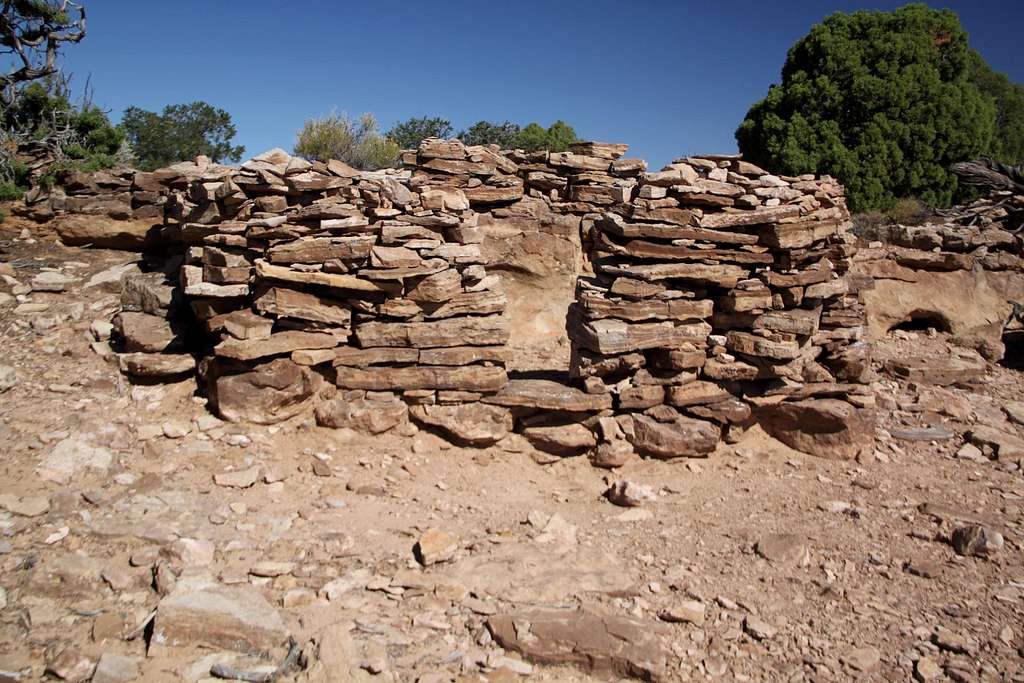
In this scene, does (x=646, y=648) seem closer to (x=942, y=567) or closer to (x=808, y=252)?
(x=942, y=567)

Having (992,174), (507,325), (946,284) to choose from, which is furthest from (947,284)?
(507,325)

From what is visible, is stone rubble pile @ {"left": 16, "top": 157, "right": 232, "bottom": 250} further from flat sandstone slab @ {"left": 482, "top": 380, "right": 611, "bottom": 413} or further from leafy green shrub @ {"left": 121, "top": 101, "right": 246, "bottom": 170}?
leafy green shrub @ {"left": 121, "top": 101, "right": 246, "bottom": 170}

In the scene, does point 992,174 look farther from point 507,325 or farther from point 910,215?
point 507,325

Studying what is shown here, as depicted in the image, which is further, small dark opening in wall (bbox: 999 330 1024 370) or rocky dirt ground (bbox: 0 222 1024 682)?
small dark opening in wall (bbox: 999 330 1024 370)

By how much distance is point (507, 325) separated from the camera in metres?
6.29

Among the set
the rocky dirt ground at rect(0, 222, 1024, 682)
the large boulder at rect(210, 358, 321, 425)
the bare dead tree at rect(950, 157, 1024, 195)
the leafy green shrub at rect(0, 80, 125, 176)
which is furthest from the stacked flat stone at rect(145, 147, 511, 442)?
the bare dead tree at rect(950, 157, 1024, 195)

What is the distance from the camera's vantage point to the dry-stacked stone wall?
5.93 metres

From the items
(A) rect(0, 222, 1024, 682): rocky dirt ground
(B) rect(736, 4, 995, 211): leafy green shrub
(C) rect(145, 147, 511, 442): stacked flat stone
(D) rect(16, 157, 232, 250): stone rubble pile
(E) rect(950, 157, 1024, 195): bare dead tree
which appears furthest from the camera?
(B) rect(736, 4, 995, 211): leafy green shrub

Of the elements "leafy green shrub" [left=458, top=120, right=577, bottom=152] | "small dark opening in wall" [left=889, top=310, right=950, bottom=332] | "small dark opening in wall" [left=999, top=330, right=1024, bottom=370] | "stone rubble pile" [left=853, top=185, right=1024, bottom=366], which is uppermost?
"leafy green shrub" [left=458, top=120, right=577, bottom=152]

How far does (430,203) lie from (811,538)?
428cm

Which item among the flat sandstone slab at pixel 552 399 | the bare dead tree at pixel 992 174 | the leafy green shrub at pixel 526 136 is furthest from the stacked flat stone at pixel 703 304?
the leafy green shrub at pixel 526 136

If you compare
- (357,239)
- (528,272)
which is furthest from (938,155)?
(357,239)

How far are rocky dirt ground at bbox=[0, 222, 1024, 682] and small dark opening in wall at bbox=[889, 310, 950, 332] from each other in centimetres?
245

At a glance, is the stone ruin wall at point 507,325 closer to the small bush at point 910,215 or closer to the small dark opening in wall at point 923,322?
the small dark opening in wall at point 923,322
